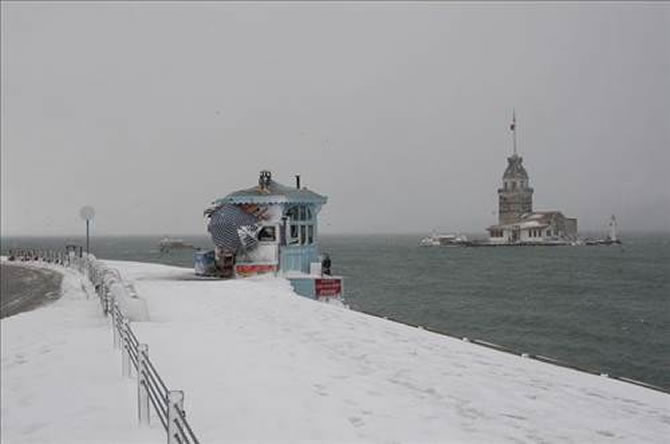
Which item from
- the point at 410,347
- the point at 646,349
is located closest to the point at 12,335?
the point at 410,347

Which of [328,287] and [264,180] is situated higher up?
[264,180]

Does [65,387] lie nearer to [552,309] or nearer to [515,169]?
[552,309]

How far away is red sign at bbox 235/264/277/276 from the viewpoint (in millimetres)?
23859

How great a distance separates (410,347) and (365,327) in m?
2.31

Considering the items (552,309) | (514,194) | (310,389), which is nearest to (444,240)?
(514,194)

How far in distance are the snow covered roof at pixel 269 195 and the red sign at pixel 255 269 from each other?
2638 mm

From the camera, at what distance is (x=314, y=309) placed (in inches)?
630

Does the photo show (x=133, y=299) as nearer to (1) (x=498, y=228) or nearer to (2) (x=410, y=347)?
(2) (x=410, y=347)

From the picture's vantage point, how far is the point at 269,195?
24.2 meters

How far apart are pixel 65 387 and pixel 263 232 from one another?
16185 mm

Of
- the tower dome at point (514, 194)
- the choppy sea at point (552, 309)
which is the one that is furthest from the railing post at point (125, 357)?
the tower dome at point (514, 194)

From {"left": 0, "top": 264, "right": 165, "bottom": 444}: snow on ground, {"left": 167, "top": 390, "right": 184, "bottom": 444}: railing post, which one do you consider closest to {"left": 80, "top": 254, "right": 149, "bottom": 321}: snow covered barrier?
{"left": 0, "top": 264, "right": 165, "bottom": 444}: snow on ground

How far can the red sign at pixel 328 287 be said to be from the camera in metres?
22.8

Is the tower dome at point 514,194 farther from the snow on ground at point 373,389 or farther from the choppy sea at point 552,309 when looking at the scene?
the snow on ground at point 373,389
